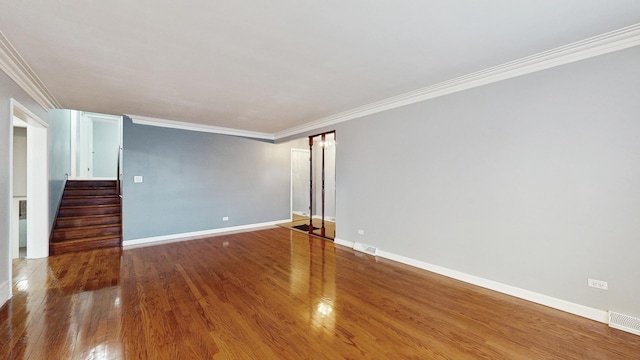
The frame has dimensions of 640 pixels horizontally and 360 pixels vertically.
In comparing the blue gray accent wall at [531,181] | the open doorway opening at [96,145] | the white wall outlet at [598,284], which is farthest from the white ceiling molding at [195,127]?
the white wall outlet at [598,284]

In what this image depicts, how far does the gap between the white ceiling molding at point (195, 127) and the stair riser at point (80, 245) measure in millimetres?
2374

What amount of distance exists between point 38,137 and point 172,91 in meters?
2.47

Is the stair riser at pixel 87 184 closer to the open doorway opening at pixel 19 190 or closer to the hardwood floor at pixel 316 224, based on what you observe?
the open doorway opening at pixel 19 190

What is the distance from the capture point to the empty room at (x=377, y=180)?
1.97 metres

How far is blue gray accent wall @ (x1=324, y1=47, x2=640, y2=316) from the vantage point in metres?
2.25

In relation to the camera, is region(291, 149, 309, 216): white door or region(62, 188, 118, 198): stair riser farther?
region(291, 149, 309, 216): white door

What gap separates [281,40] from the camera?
2.27 meters

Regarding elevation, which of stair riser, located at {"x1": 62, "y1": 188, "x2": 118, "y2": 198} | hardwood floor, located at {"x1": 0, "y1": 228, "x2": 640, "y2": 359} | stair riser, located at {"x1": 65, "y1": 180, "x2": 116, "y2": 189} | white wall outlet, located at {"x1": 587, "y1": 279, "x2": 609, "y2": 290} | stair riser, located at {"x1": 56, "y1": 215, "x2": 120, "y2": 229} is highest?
stair riser, located at {"x1": 65, "y1": 180, "x2": 116, "y2": 189}

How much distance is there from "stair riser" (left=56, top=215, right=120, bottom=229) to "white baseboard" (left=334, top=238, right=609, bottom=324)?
5.62 meters

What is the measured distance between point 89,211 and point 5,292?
3.13 meters

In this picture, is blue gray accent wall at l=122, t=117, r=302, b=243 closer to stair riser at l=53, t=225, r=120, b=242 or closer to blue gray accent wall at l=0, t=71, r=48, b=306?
stair riser at l=53, t=225, r=120, b=242

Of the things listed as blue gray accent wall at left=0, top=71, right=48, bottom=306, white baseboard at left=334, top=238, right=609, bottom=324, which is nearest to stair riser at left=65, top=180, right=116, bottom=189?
blue gray accent wall at left=0, top=71, right=48, bottom=306

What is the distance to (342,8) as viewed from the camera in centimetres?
185

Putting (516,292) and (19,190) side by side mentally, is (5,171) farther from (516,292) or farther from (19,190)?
(516,292)
